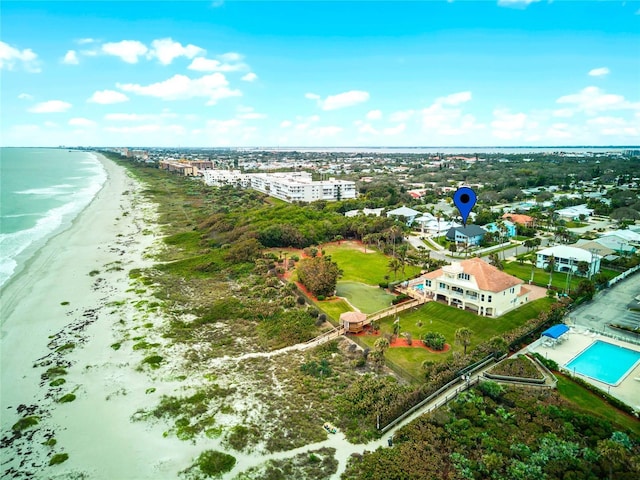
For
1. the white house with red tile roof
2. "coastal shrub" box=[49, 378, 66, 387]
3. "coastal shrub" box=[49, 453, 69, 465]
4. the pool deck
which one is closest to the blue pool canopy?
the pool deck

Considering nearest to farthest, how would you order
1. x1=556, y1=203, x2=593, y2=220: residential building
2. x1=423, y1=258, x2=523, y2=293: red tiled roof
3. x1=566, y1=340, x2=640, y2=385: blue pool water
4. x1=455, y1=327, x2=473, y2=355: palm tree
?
x1=566, y1=340, x2=640, y2=385: blue pool water → x1=455, y1=327, x2=473, y2=355: palm tree → x1=423, y1=258, x2=523, y2=293: red tiled roof → x1=556, y1=203, x2=593, y2=220: residential building

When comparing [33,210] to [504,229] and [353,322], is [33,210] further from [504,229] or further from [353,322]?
[504,229]

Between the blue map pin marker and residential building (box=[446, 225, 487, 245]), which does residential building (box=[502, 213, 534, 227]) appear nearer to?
residential building (box=[446, 225, 487, 245])

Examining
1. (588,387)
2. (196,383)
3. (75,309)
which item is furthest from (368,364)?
(75,309)

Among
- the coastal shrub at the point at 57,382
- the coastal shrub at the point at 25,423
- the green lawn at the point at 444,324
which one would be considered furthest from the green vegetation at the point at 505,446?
the coastal shrub at the point at 57,382

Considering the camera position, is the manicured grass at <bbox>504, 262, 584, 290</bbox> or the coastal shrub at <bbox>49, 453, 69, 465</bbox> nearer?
the coastal shrub at <bbox>49, 453, 69, 465</bbox>

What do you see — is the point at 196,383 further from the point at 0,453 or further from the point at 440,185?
the point at 440,185

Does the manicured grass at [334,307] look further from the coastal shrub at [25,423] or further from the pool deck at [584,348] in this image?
the coastal shrub at [25,423]
